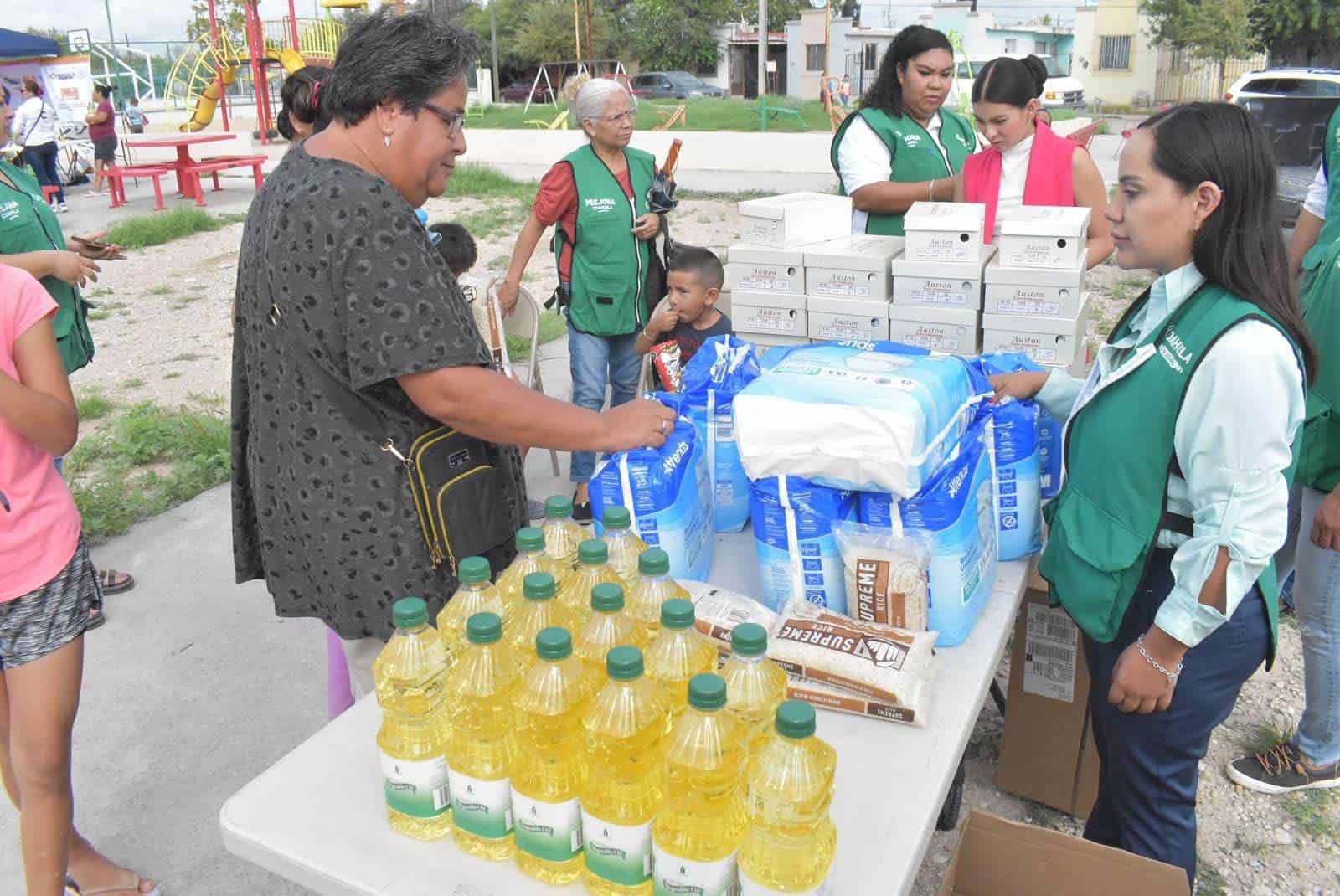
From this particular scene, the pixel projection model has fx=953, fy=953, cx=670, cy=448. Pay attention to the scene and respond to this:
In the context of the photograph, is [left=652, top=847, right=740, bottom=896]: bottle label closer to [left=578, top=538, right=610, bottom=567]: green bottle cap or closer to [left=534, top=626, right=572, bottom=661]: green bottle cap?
[left=534, top=626, right=572, bottom=661]: green bottle cap

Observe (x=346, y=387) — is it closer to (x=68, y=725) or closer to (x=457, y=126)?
(x=457, y=126)

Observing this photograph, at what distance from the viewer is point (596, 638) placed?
1426 millimetres

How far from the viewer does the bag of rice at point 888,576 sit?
69.7 inches

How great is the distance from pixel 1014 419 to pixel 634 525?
0.90 meters

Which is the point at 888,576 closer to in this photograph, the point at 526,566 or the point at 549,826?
the point at 526,566

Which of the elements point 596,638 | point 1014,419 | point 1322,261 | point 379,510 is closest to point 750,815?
point 596,638

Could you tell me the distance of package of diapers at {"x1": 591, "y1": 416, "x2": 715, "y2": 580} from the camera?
6.25ft

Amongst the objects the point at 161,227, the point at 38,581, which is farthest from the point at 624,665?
the point at 161,227

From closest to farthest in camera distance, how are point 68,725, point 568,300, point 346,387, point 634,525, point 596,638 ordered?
point 596,638 → point 346,387 → point 634,525 → point 68,725 → point 568,300

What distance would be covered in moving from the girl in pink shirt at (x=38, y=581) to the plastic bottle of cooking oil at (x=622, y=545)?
1217 mm

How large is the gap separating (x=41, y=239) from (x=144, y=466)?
2417mm

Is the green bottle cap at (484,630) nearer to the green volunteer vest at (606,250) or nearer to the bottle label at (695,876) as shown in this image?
the bottle label at (695,876)

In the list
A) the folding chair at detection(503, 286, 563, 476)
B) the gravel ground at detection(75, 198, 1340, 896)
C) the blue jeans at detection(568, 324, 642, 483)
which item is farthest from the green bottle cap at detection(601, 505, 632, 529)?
the folding chair at detection(503, 286, 563, 476)

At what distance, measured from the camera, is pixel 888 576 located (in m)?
1.77
